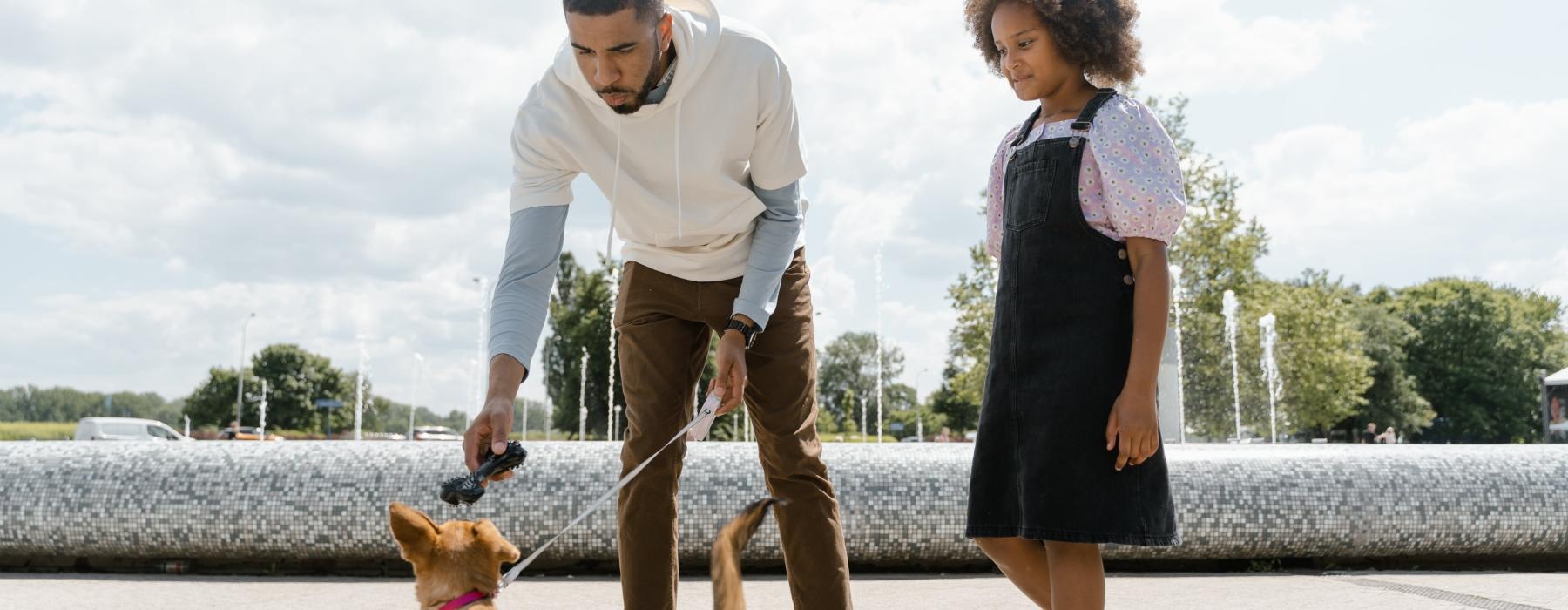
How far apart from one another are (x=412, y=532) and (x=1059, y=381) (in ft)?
5.12

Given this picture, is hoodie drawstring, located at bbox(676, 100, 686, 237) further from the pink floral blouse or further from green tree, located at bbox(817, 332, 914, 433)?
green tree, located at bbox(817, 332, 914, 433)

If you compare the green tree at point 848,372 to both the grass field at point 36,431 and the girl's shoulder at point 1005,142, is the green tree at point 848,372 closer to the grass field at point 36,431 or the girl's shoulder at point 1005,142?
the grass field at point 36,431

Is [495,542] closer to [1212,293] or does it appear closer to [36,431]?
[1212,293]

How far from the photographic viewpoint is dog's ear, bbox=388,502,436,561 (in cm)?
237

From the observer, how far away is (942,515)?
5.32 meters

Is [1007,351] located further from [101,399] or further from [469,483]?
[101,399]

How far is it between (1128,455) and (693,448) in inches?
129

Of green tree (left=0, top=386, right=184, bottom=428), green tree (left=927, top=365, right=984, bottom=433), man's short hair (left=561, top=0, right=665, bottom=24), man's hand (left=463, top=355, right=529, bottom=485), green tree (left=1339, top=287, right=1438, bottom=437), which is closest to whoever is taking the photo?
man's hand (left=463, top=355, right=529, bottom=485)

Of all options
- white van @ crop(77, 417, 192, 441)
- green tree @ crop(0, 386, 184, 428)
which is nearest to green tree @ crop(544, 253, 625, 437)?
white van @ crop(77, 417, 192, 441)

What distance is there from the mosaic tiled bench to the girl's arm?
9.38 ft

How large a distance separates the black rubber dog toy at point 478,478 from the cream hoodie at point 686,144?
874mm

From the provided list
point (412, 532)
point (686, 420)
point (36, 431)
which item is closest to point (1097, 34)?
point (686, 420)

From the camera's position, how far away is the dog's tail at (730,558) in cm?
208

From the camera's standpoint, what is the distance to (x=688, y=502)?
17.3 ft
